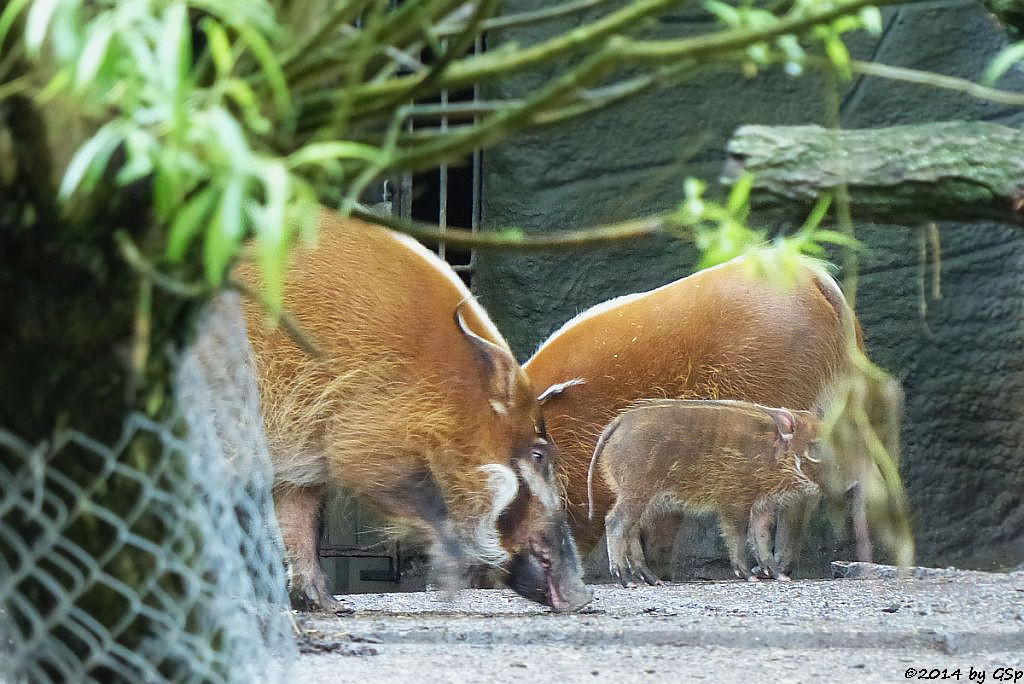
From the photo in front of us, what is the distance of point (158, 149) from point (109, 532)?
25.8 inches

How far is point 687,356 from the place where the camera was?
5.00 meters

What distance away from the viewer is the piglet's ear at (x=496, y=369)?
3.86 meters

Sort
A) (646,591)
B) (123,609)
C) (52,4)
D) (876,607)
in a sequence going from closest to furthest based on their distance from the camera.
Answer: (52,4)
(123,609)
(876,607)
(646,591)

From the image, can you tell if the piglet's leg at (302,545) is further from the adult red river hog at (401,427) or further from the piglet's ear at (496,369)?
the piglet's ear at (496,369)

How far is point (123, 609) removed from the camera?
4.65ft

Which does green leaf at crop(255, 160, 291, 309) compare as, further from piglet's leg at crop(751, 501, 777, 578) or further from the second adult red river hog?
piglet's leg at crop(751, 501, 777, 578)

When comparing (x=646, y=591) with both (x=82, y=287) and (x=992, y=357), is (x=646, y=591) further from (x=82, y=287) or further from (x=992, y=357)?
(x=82, y=287)

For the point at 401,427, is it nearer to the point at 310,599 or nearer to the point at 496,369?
the point at 496,369

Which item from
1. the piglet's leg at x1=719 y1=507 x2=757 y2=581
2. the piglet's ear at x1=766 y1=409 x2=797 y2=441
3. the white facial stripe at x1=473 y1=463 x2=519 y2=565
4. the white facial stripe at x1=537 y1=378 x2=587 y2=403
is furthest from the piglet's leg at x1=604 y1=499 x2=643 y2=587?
the white facial stripe at x1=473 y1=463 x2=519 y2=565

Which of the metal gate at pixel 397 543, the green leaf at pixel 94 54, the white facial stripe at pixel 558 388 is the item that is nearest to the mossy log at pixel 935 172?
the white facial stripe at pixel 558 388

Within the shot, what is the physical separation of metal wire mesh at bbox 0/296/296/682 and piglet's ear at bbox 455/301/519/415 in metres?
2.33

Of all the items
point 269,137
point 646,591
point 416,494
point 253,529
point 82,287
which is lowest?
point 646,591

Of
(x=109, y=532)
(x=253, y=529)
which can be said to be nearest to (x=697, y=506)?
(x=253, y=529)

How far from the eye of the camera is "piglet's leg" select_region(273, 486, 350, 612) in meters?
3.71
